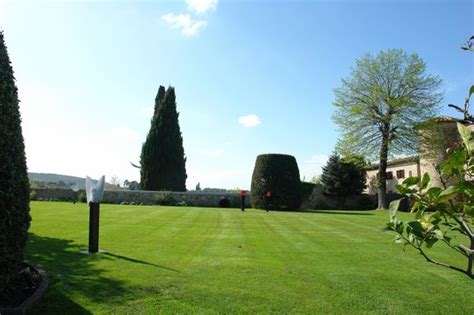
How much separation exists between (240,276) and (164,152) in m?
28.4

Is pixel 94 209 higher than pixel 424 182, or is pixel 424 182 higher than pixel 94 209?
pixel 424 182

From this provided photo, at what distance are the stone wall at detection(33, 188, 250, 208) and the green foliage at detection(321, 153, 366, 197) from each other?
9.32 meters

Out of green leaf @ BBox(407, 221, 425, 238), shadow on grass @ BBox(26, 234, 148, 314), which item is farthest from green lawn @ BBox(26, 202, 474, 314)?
green leaf @ BBox(407, 221, 425, 238)

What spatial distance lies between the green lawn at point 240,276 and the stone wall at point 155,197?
1798 cm

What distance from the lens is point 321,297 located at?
5.45 metres

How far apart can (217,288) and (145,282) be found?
3.43ft

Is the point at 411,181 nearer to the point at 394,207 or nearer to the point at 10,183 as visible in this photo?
the point at 394,207

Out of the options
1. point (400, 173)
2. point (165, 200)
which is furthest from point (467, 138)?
point (400, 173)

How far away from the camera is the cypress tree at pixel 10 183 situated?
4.41 metres

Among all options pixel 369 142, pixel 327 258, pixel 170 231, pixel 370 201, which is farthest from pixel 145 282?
pixel 370 201

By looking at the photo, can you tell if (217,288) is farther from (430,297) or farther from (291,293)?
(430,297)

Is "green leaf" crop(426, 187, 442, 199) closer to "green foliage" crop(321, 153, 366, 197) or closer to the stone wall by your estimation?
the stone wall

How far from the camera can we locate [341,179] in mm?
35812

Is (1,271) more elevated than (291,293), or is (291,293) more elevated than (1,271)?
(1,271)
